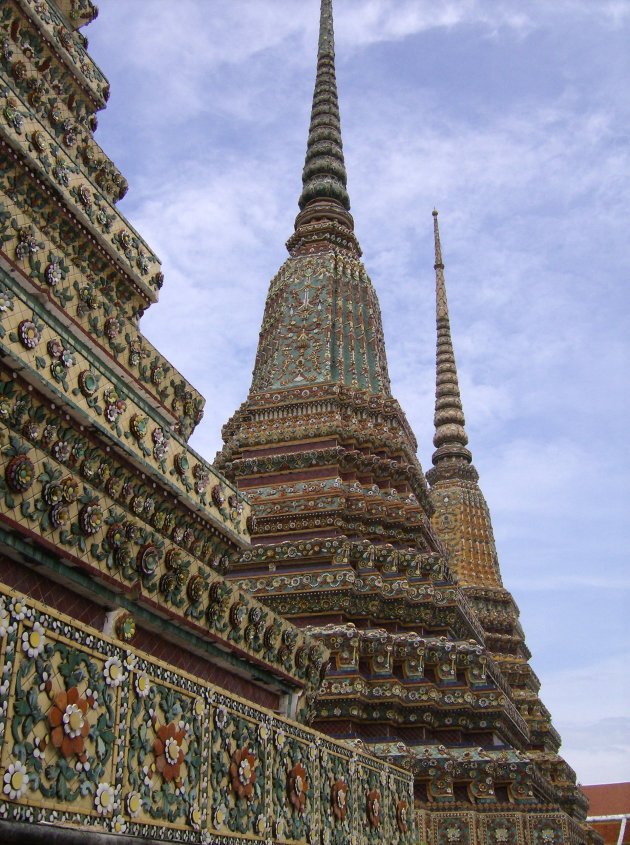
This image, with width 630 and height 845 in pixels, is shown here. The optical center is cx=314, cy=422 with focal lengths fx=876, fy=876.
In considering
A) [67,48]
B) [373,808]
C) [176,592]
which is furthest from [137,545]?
[67,48]

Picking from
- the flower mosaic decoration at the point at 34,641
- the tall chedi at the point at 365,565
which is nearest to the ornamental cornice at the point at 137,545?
the flower mosaic decoration at the point at 34,641

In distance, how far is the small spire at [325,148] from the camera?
24047mm

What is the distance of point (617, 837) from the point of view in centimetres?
3706

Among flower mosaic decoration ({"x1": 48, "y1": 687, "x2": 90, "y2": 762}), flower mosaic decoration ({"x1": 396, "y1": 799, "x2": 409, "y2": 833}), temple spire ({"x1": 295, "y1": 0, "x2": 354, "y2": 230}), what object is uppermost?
temple spire ({"x1": 295, "y1": 0, "x2": 354, "y2": 230})

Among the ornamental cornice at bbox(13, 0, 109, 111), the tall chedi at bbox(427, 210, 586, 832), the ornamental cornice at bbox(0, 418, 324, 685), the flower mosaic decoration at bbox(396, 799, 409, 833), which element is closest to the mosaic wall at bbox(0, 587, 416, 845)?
the ornamental cornice at bbox(0, 418, 324, 685)

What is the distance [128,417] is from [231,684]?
2738mm

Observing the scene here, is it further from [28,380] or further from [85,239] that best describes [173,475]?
[85,239]

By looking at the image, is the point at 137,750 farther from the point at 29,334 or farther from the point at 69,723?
the point at 29,334

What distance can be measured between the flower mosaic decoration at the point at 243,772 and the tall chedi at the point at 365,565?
8.48 metres

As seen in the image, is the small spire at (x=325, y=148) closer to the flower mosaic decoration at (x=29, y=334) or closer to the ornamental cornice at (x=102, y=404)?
the ornamental cornice at (x=102, y=404)

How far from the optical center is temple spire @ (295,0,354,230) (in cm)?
2353

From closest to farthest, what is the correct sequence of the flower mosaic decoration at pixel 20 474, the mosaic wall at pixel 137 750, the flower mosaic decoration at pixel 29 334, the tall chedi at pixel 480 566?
the mosaic wall at pixel 137 750, the flower mosaic decoration at pixel 20 474, the flower mosaic decoration at pixel 29 334, the tall chedi at pixel 480 566

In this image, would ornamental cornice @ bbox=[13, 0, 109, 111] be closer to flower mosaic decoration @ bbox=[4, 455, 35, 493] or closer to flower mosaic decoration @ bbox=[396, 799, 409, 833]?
flower mosaic decoration @ bbox=[4, 455, 35, 493]

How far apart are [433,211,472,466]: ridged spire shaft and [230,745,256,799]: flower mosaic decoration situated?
105ft
